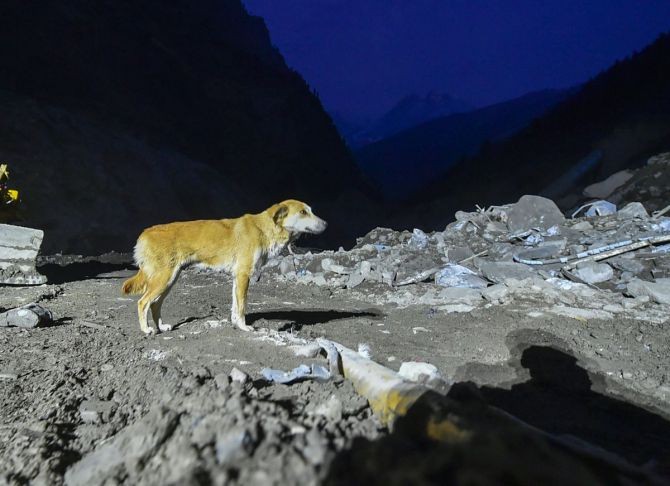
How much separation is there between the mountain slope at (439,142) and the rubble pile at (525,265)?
63688mm

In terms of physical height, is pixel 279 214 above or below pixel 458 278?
above

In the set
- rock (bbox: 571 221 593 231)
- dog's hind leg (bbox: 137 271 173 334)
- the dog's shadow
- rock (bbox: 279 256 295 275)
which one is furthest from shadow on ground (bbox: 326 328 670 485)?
rock (bbox: 279 256 295 275)

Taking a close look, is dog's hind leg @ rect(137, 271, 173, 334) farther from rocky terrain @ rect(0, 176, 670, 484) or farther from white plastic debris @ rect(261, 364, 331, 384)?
white plastic debris @ rect(261, 364, 331, 384)

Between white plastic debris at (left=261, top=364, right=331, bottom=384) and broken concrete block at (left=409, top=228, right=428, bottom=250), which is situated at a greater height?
broken concrete block at (left=409, top=228, right=428, bottom=250)

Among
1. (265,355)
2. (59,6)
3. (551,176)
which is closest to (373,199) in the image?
(551,176)

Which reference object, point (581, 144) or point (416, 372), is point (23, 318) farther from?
point (581, 144)

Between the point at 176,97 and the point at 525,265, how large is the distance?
1190 inches

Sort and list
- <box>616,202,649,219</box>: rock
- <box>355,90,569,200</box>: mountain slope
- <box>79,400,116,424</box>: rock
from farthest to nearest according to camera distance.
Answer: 1. <box>355,90,569,200</box>: mountain slope
2. <box>616,202,649,219</box>: rock
3. <box>79,400,116,424</box>: rock

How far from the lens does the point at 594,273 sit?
7.65 meters

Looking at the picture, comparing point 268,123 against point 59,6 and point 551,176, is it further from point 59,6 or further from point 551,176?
point 551,176

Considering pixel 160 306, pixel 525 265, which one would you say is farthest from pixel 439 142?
pixel 160 306

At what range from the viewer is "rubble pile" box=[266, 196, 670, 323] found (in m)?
6.74

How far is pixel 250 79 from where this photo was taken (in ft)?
126

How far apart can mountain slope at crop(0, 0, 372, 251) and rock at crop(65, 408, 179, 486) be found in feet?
56.7
